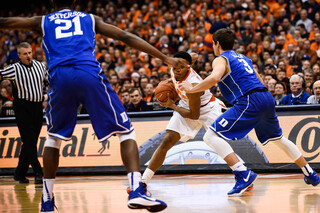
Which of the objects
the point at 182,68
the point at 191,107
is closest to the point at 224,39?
the point at 182,68

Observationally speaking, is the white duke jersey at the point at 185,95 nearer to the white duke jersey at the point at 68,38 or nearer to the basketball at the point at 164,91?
the basketball at the point at 164,91

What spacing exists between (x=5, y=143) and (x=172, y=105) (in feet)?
17.0

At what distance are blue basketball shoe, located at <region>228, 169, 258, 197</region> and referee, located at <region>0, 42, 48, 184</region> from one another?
3766 millimetres

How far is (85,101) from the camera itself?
3980 mm

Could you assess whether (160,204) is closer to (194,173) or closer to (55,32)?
(55,32)

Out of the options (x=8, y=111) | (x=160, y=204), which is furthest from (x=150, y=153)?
(x=160, y=204)

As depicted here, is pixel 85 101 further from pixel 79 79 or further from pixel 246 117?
pixel 246 117

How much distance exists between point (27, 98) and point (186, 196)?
12.3 ft

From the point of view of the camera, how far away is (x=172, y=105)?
249 inches

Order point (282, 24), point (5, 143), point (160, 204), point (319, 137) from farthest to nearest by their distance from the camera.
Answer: point (282, 24), point (5, 143), point (319, 137), point (160, 204)

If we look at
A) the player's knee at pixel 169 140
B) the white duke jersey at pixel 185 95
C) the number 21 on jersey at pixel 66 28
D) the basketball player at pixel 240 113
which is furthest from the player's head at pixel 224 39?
the number 21 on jersey at pixel 66 28

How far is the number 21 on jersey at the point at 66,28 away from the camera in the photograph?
4059 mm

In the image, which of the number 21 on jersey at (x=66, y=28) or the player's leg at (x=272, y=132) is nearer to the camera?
the number 21 on jersey at (x=66, y=28)

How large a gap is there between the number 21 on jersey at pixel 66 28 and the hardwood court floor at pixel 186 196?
1719mm
